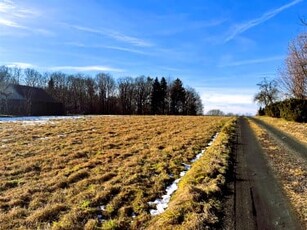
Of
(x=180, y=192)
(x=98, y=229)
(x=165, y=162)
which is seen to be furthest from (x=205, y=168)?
(x=98, y=229)

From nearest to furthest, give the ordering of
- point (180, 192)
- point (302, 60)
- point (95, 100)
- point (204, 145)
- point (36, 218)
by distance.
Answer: point (36, 218) → point (180, 192) → point (204, 145) → point (302, 60) → point (95, 100)

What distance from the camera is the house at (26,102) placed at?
52344 mm

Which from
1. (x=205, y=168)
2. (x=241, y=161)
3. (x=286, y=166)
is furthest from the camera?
(x=241, y=161)

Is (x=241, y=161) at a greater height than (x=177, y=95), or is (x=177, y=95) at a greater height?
(x=177, y=95)

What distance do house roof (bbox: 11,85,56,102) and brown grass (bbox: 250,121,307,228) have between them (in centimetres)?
5191

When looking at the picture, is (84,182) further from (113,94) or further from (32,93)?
(113,94)

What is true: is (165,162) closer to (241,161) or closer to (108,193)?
(241,161)

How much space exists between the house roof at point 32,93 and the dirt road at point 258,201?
53484mm

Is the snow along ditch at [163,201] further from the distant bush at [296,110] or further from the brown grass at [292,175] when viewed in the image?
the distant bush at [296,110]

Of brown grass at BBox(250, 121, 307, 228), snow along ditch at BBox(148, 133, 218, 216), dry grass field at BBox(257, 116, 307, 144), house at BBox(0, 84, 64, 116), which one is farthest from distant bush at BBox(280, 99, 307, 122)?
house at BBox(0, 84, 64, 116)

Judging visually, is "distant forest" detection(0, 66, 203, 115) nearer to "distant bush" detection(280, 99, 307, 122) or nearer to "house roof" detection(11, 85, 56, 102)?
"house roof" detection(11, 85, 56, 102)

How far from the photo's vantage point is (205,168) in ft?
28.8

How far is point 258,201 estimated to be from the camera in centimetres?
616

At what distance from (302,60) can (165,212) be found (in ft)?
103
